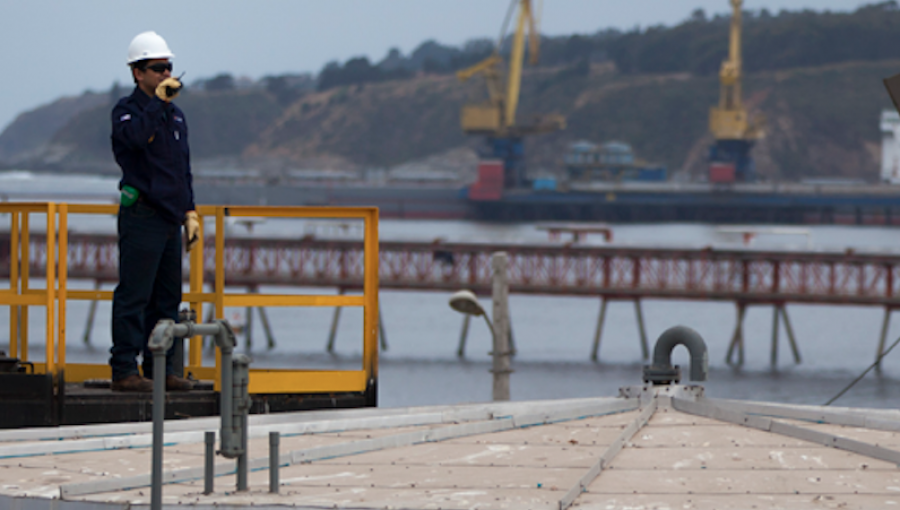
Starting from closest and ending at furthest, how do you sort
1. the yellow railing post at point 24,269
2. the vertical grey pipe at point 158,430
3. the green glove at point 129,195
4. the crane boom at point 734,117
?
1. the vertical grey pipe at point 158,430
2. the green glove at point 129,195
3. the yellow railing post at point 24,269
4. the crane boom at point 734,117

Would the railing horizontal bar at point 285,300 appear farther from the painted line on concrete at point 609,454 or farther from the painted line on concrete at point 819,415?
the painted line on concrete at point 819,415

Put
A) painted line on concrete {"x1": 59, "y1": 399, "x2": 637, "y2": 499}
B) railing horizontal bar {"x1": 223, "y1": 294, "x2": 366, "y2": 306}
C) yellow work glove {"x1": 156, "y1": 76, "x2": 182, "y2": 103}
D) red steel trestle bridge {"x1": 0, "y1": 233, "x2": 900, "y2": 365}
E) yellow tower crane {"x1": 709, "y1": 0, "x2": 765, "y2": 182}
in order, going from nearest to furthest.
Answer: painted line on concrete {"x1": 59, "y1": 399, "x2": 637, "y2": 499} → yellow work glove {"x1": 156, "y1": 76, "x2": 182, "y2": 103} → railing horizontal bar {"x1": 223, "y1": 294, "x2": 366, "y2": 306} → red steel trestle bridge {"x1": 0, "y1": 233, "x2": 900, "y2": 365} → yellow tower crane {"x1": 709, "y1": 0, "x2": 765, "y2": 182}

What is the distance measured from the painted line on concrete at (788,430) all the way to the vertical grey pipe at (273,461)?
113 inches

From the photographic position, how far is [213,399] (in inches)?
292

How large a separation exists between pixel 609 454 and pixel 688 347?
5.42 ft

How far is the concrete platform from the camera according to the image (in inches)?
209

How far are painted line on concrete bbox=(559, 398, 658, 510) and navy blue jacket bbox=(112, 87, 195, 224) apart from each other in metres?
2.80

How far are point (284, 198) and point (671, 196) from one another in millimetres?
52498

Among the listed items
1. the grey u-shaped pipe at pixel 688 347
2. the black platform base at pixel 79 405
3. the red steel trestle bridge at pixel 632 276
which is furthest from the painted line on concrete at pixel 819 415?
the red steel trestle bridge at pixel 632 276

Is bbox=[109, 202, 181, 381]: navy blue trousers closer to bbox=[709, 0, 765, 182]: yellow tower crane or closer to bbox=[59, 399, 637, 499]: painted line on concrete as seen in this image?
bbox=[59, 399, 637, 499]: painted line on concrete

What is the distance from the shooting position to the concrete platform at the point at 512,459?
17.4 ft

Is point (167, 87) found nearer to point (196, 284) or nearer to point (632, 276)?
point (196, 284)

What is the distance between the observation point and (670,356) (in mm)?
7508

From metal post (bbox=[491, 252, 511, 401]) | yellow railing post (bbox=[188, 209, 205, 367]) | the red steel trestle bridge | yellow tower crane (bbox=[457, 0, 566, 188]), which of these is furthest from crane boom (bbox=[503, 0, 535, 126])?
yellow railing post (bbox=[188, 209, 205, 367])
